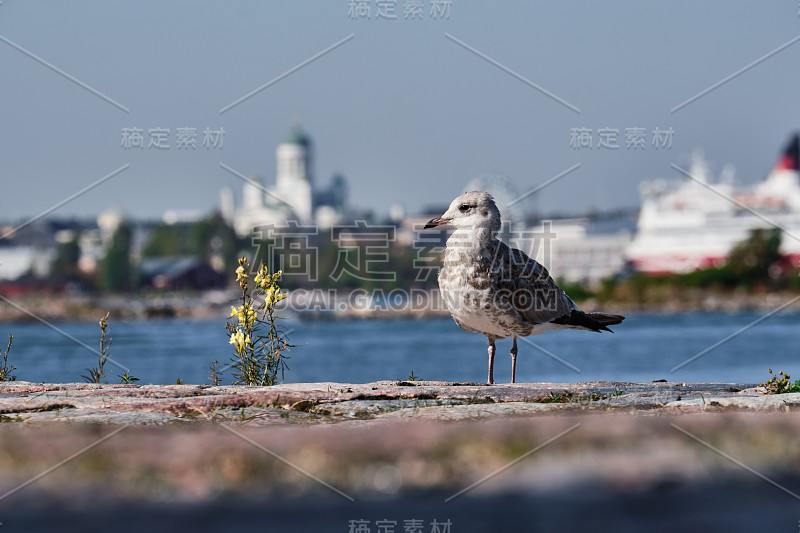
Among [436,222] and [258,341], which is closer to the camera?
[258,341]

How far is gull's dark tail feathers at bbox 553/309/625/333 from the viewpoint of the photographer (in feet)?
24.8

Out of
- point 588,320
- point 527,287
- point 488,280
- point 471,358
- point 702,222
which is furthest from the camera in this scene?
point 702,222

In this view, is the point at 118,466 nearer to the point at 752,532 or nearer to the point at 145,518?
the point at 145,518

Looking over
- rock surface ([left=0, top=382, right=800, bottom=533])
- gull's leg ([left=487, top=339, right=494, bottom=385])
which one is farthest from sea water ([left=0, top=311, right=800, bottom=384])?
rock surface ([left=0, top=382, right=800, bottom=533])

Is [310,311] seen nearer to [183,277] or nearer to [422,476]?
[183,277]

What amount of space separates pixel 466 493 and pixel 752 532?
75 centimetres

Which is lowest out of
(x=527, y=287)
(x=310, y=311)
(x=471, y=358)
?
(x=310, y=311)

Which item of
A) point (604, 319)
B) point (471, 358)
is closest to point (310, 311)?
point (471, 358)

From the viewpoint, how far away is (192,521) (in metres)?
2.53

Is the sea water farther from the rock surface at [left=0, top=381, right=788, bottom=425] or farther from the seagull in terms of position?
the rock surface at [left=0, top=381, right=788, bottom=425]

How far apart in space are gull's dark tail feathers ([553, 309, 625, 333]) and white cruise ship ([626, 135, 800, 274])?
11859cm

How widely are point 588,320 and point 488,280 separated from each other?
1.30 meters

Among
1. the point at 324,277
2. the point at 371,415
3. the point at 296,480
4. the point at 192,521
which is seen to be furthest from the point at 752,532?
the point at 324,277

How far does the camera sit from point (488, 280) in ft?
22.1
